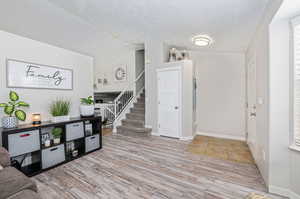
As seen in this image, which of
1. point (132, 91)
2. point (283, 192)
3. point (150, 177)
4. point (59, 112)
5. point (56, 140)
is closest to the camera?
point (283, 192)

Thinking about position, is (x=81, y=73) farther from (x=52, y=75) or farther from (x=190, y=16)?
(x=190, y=16)

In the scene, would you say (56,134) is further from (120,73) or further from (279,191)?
(120,73)

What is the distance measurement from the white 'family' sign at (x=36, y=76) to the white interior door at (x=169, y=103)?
2496 millimetres

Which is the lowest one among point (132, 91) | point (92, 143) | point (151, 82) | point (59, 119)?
point (92, 143)

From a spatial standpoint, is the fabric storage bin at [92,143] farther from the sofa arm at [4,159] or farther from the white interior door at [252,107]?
the white interior door at [252,107]

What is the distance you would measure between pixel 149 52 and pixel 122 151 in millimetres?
3112

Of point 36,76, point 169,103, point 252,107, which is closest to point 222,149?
point 252,107

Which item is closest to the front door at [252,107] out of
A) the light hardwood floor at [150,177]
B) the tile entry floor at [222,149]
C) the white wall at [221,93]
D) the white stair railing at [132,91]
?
the tile entry floor at [222,149]

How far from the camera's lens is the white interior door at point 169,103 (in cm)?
390

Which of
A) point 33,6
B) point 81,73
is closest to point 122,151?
point 81,73

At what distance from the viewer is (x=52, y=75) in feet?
8.70

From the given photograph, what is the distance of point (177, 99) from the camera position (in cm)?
391

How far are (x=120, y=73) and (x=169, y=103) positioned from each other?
350 cm

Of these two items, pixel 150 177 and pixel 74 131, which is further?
pixel 74 131
